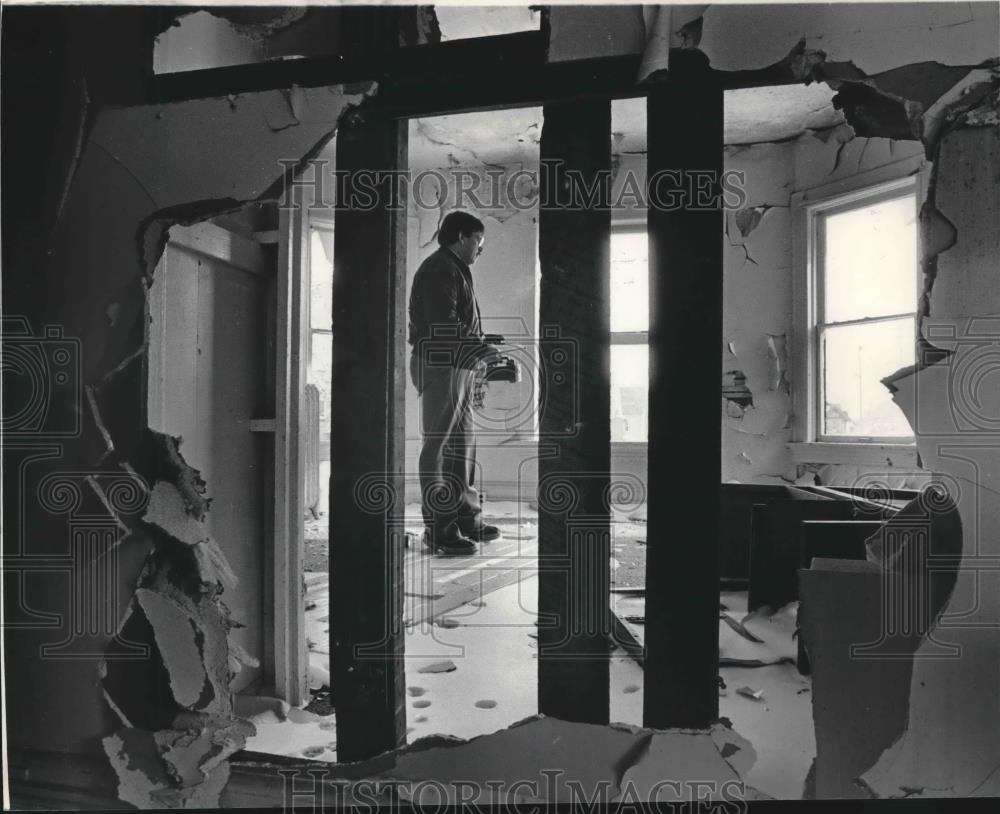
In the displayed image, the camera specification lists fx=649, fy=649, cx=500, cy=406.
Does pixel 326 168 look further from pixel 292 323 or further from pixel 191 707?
pixel 191 707

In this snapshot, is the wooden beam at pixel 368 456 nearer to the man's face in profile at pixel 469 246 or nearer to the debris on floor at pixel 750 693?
the debris on floor at pixel 750 693

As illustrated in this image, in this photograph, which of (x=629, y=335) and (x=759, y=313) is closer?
(x=759, y=313)

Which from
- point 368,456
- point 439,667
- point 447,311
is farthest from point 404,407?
point 447,311

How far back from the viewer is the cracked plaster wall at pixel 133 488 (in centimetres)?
103

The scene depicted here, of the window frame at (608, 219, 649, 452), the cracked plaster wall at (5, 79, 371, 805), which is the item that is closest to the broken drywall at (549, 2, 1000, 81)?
the cracked plaster wall at (5, 79, 371, 805)

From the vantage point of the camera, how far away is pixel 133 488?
1.07m

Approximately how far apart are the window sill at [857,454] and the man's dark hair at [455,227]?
2.42m

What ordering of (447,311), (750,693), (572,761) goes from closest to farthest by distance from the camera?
(572,761) < (750,693) < (447,311)

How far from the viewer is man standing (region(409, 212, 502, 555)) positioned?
2.77 metres

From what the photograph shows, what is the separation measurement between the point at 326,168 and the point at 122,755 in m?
3.18

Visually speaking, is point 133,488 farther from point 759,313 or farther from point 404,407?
point 759,313

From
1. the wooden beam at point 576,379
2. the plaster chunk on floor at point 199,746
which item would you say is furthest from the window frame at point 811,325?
the plaster chunk on floor at point 199,746

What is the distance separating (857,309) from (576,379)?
11.2 feet

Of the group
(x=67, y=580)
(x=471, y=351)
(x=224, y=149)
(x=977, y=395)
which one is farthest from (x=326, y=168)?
(x=977, y=395)
